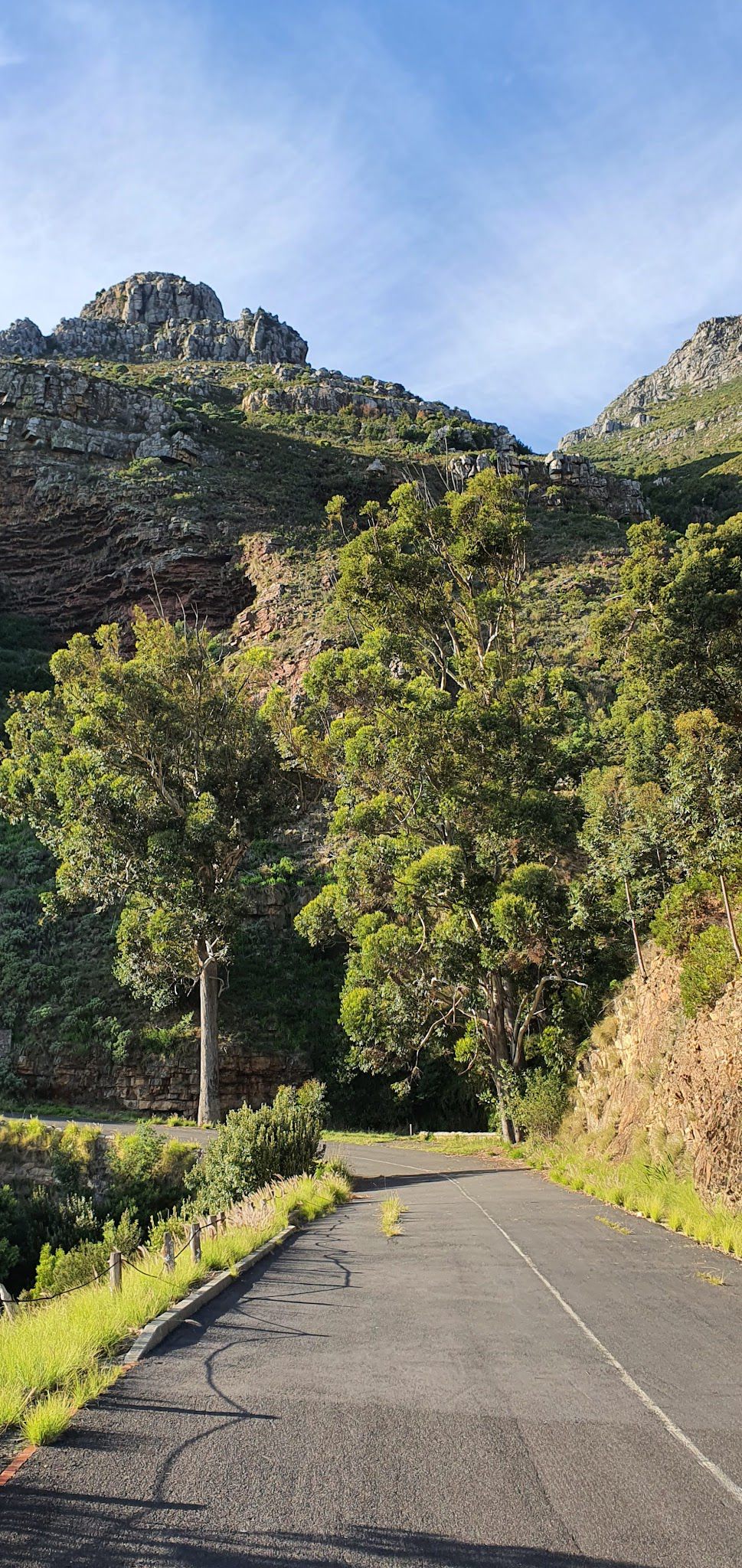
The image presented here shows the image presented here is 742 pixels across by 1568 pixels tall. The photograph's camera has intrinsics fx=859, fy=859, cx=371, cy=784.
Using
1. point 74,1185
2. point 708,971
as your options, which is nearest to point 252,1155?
point 74,1185

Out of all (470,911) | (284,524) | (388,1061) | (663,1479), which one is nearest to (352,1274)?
(663,1479)

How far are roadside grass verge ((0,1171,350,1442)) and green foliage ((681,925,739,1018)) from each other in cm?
786

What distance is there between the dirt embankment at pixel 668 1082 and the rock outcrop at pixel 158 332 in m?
107

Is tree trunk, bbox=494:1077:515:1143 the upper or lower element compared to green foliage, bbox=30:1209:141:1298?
upper

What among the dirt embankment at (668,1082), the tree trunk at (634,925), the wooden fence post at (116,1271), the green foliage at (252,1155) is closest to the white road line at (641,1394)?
the dirt embankment at (668,1082)

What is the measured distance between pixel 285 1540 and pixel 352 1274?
582cm

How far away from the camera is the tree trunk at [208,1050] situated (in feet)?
85.1

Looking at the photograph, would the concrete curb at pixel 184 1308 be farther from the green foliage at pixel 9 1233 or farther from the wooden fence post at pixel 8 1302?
the green foliage at pixel 9 1233

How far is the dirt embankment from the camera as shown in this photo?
11664 millimetres

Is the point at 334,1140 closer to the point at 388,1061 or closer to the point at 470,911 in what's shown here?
the point at 388,1061

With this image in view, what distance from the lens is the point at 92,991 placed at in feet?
104

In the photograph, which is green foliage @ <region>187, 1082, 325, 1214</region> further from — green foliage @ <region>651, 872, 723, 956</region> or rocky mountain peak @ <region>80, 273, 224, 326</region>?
rocky mountain peak @ <region>80, 273, 224, 326</region>

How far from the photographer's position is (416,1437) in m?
4.70

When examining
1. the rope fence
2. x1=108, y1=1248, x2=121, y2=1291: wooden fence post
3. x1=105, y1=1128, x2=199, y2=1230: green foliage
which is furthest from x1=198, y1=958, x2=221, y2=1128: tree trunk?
x1=108, y1=1248, x2=121, y2=1291: wooden fence post
